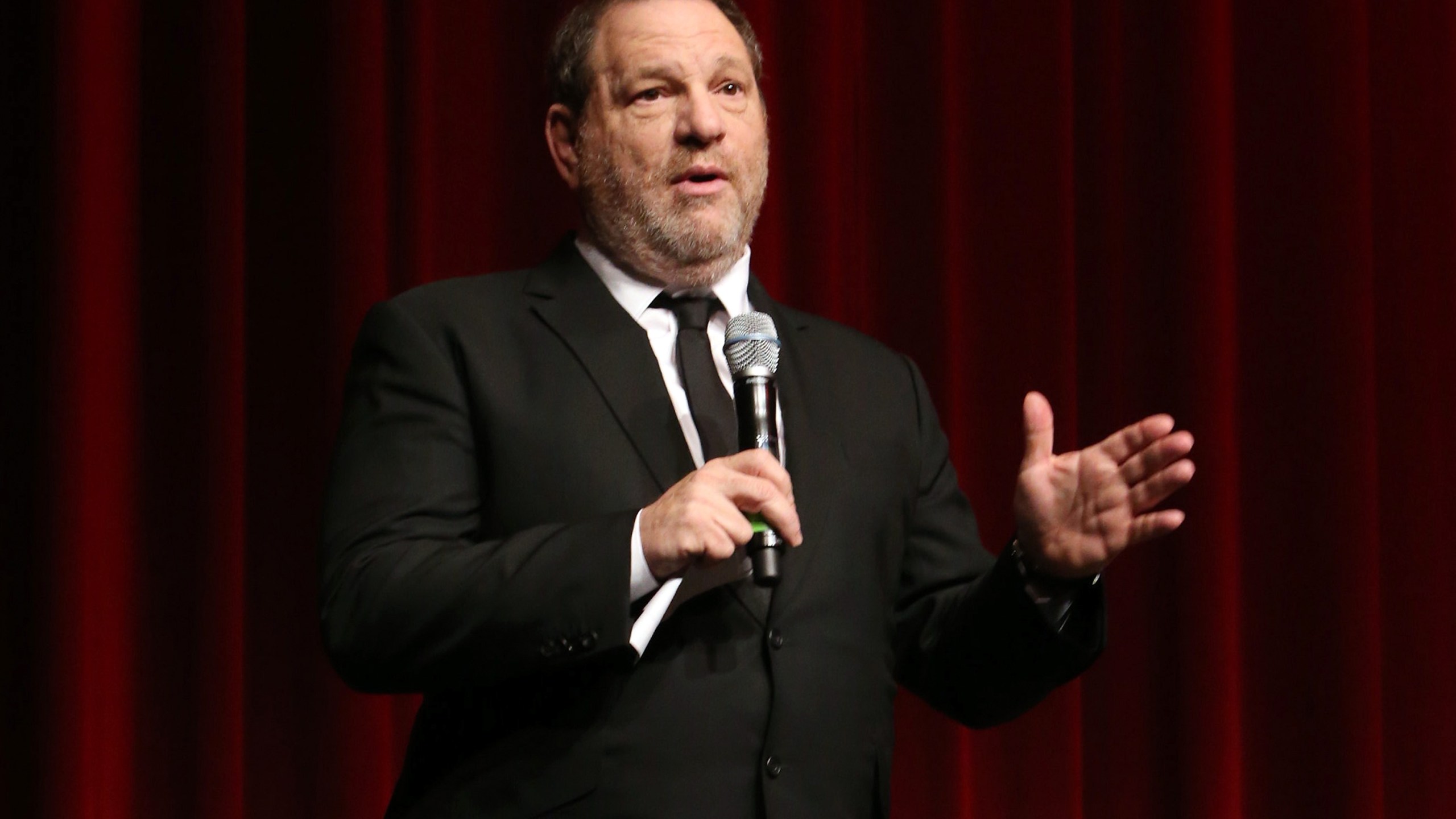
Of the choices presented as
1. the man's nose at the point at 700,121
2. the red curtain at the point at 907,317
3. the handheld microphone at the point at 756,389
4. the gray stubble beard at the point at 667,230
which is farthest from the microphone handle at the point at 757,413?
the red curtain at the point at 907,317

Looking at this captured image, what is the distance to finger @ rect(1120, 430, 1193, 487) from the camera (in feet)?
4.65

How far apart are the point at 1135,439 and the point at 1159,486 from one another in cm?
5

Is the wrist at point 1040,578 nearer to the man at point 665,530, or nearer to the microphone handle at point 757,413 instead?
the man at point 665,530

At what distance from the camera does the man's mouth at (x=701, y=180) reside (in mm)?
1760

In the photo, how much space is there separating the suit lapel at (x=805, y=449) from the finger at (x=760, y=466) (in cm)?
19

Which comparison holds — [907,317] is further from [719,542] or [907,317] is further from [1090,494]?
[719,542]

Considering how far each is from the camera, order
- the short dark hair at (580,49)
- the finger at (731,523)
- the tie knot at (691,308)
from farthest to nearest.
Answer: the short dark hair at (580,49), the tie knot at (691,308), the finger at (731,523)

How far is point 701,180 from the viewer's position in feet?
5.81

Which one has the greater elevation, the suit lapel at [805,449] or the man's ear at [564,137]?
the man's ear at [564,137]

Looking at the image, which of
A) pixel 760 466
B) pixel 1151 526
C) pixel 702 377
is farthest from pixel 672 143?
pixel 1151 526

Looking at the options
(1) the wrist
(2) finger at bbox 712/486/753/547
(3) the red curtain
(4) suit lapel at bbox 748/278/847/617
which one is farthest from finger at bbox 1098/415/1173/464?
(3) the red curtain

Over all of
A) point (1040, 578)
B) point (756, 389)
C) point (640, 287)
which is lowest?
point (1040, 578)

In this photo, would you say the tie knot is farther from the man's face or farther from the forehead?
the forehead

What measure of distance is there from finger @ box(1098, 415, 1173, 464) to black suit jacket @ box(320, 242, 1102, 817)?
179 mm
